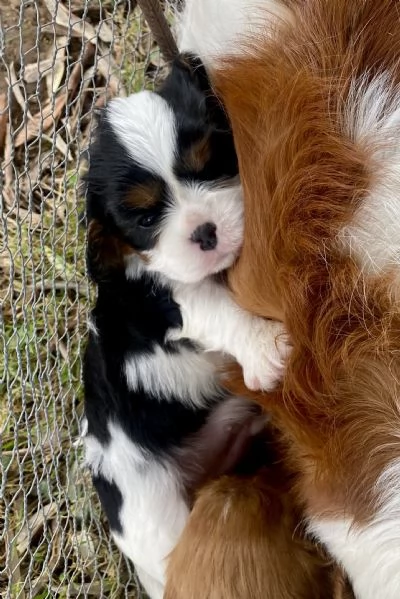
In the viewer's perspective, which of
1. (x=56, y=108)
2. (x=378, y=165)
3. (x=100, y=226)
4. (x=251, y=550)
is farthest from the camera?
(x=56, y=108)

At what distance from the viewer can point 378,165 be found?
83cm

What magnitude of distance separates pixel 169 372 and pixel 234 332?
0.87 feet

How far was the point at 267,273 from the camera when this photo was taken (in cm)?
94

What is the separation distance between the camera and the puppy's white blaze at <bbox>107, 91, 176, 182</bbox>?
3.95 ft

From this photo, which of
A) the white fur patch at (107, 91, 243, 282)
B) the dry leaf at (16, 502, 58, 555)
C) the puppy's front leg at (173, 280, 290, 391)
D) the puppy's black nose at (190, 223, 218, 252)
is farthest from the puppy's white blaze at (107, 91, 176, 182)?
the dry leaf at (16, 502, 58, 555)

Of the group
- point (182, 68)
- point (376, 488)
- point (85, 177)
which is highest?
point (182, 68)

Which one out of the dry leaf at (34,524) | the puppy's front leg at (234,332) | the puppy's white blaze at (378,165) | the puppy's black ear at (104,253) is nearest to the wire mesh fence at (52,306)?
the dry leaf at (34,524)

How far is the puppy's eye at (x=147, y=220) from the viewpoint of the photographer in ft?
4.07

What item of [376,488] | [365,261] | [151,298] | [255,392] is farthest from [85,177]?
[376,488]

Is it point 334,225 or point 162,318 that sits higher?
point 334,225

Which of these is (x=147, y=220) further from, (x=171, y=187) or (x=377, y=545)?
(x=377, y=545)

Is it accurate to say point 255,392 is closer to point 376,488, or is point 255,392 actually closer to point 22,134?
point 376,488

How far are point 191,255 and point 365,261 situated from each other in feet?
1.29

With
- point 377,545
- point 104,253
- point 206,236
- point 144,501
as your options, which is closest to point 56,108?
point 104,253
